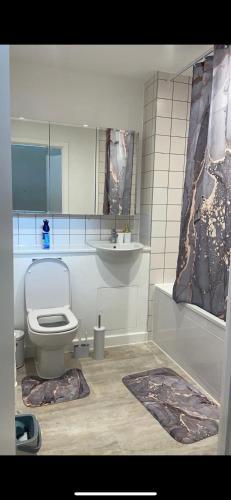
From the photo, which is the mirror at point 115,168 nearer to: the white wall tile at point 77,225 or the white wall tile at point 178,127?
the white wall tile at point 77,225

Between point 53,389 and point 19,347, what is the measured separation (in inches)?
17.6

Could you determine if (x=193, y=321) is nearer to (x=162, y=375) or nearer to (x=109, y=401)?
(x=162, y=375)

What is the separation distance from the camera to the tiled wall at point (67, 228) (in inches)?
98.2

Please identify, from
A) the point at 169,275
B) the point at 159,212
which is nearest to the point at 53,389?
the point at 169,275

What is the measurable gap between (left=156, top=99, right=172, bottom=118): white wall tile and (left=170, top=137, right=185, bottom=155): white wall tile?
0.20 m

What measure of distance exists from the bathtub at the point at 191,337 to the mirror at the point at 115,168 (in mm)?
832

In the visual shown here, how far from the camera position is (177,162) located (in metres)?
2.65

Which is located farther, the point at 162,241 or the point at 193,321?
the point at 162,241

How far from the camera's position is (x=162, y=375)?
7.36ft

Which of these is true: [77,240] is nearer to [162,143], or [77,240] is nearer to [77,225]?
[77,225]

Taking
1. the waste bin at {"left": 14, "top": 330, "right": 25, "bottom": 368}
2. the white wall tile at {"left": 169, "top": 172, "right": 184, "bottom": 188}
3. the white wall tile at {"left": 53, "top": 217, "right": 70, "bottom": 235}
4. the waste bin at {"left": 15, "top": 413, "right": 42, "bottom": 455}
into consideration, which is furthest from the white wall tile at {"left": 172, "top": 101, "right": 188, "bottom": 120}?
the waste bin at {"left": 15, "top": 413, "right": 42, "bottom": 455}

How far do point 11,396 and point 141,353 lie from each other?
6.13 feet

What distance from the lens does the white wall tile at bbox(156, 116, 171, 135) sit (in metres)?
2.52
